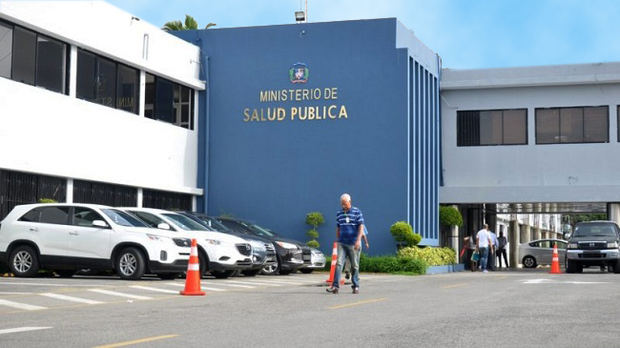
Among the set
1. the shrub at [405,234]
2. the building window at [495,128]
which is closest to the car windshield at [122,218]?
the shrub at [405,234]

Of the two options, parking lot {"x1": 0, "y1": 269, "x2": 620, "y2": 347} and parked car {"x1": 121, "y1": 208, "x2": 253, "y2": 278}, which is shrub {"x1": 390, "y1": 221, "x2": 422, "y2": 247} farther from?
parking lot {"x1": 0, "y1": 269, "x2": 620, "y2": 347}

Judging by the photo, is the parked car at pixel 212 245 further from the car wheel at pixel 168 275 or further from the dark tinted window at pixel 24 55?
the dark tinted window at pixel 24 55

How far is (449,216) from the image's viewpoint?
3609 centimetres

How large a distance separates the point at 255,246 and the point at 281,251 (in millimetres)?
2448

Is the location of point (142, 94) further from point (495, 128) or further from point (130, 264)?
point (495, 128)

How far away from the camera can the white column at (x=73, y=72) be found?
26609mm

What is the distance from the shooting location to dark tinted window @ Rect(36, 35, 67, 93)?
2545 centimetres

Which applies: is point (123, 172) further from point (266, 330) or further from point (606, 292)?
point (266, 330)

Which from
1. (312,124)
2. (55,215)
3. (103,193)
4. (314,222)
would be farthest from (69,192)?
(312,124)

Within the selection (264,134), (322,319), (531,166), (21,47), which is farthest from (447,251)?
(322,319)

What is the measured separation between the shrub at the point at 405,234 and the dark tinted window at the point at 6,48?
13.2 meters

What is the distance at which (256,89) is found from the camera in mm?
34062

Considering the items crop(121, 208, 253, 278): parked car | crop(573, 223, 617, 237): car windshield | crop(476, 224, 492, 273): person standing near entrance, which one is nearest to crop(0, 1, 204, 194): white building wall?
crop(121, 208, 253, 278): parked car

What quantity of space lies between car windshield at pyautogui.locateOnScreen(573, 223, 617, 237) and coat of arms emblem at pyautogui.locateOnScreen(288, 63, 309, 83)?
1058 cm
